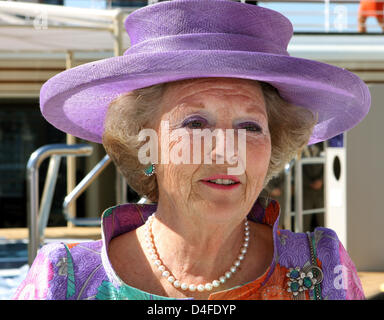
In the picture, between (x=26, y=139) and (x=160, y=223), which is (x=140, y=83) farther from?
(x=26, y=139)

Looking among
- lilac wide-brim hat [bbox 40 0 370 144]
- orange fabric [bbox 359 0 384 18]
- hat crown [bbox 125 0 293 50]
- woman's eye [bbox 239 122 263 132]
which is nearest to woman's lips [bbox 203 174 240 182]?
woman's eye [bbox 239 122 263 132]

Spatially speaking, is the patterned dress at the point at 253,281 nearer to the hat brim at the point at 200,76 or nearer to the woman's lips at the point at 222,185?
the woman's lips at the point at 222,185

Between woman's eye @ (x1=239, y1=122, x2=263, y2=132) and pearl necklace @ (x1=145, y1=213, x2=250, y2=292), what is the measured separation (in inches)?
13.4

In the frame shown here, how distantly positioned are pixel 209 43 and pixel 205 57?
86 mm

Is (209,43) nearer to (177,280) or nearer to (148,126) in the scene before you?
(148,126)

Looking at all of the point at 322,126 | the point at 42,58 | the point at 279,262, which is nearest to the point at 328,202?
the point at 322,126

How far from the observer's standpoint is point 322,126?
76.7 inches

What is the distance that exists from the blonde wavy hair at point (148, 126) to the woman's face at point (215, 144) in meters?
0.09

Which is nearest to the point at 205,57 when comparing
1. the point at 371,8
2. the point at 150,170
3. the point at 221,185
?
the point at 221,185

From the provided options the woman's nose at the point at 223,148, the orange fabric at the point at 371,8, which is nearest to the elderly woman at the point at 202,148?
the woman's nose at the point at 223,148

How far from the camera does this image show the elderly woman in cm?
142

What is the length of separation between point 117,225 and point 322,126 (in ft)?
2.61

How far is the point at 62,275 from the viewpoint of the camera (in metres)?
1.48

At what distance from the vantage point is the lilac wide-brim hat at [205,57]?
1.38 metres
